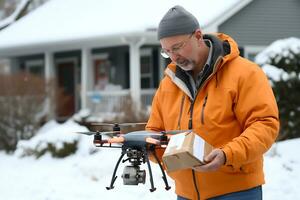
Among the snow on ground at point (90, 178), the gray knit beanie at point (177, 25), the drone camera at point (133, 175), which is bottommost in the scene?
the snow on ground at point (90, 178)

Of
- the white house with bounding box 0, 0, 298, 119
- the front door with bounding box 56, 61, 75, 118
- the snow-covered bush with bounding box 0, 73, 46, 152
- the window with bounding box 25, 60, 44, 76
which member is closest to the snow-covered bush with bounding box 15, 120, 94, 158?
the snow-covered bush with bounding box 0, 73, 46, 152

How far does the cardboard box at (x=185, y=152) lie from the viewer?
2.55 metres

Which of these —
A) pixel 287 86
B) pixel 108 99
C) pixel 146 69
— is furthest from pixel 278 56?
pixel 146 69

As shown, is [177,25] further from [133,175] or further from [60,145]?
[60,145]

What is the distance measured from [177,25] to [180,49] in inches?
4.5

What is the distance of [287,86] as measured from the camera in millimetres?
10859

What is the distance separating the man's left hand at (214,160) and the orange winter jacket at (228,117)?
0.03 metres

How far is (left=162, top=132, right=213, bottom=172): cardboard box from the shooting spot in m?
2.55

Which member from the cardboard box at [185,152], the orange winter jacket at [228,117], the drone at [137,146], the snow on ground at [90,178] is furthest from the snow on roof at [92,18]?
the cardboard box at [185,152]

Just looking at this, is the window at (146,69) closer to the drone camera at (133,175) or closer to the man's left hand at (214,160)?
the drone camera at (133,175)

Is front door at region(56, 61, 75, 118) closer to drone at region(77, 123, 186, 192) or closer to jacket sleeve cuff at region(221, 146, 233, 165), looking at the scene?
drone at region(77, 123, 186, 192)

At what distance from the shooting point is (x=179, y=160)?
259 centimetres

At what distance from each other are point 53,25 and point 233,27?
19.7 feet

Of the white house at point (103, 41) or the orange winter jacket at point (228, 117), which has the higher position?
the white house at point (103, 41)
